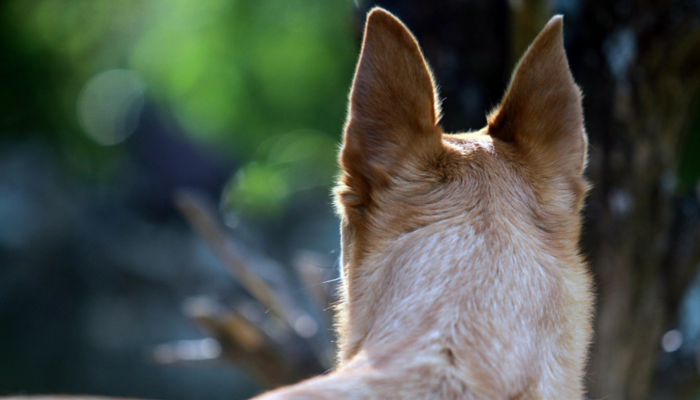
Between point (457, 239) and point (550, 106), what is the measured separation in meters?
0.54

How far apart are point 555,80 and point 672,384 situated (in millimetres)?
2134

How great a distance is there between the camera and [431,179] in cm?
162

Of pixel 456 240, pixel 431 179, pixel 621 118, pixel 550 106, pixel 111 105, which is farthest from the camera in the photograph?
pixel 111 105

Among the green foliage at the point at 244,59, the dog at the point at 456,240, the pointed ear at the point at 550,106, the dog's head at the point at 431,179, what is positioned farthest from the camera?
the green foliage at the point at 244,59

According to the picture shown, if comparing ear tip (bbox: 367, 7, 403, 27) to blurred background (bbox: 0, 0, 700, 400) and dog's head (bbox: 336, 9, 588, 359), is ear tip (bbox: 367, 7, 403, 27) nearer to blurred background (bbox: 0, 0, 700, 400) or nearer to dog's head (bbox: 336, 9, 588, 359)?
dog's head (bbox: 336, 9, 588, 359)

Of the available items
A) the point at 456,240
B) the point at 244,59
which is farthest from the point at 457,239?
the point at 244,59

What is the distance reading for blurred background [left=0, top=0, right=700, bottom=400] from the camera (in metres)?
2.88

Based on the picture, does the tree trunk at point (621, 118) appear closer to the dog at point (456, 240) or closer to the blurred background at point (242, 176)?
the blurred background at point (242, 176)

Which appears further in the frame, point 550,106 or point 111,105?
point 111,105

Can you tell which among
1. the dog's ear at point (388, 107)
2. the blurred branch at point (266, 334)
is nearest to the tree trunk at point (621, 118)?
the dog's ear at point (388, 107)

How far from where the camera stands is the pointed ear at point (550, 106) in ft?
5.74

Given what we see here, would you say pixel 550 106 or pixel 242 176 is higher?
pixel 242 176

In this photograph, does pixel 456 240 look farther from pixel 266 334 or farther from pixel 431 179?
pixel 266 334

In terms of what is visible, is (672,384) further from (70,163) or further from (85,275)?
(85,275)
